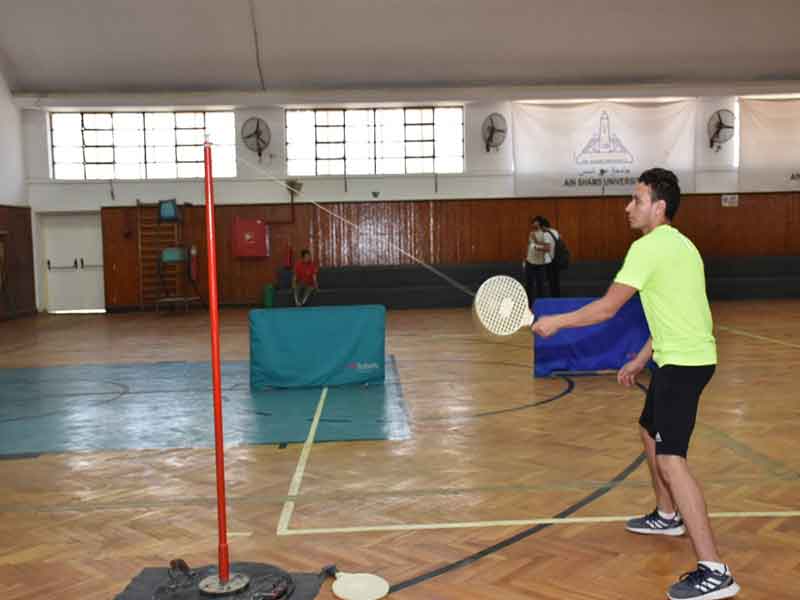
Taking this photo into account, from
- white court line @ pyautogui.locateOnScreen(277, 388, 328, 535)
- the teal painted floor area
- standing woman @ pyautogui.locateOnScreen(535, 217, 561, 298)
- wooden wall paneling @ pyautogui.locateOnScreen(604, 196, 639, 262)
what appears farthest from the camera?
wooden wall paneling @ pyautogui.locateOnScreen(604, 196, 639, 262)

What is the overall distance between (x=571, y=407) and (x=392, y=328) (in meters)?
8.05

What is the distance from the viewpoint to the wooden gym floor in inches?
162

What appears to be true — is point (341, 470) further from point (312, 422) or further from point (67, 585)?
point (67, 585)

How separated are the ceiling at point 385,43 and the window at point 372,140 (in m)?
1.00

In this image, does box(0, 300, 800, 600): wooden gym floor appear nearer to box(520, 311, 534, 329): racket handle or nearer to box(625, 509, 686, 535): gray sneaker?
box(625, 509, 686, 535): gray sneaker

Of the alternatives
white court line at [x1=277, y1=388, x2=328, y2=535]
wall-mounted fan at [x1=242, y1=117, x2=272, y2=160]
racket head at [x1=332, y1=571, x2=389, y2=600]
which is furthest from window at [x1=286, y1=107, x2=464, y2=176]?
racket head at [x1=332, y1=571, x2=389, y2=600]

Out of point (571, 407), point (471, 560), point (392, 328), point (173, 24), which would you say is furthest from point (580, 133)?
point (471, 560)

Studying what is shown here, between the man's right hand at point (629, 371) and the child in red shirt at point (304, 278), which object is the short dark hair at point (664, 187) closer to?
the man's right hand at point (629, 371)

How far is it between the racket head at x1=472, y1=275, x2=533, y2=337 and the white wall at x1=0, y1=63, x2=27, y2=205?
60.2 ft

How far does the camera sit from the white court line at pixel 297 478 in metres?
4.91

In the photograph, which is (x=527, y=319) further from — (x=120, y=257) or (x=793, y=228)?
(x=793, y=228)

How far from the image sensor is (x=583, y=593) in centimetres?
384

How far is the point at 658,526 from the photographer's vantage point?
15.0ft

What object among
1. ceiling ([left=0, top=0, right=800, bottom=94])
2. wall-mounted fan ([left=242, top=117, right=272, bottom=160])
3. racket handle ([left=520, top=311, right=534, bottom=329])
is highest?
ceiling ([left=0, top=0, right=800, bottom=94])
